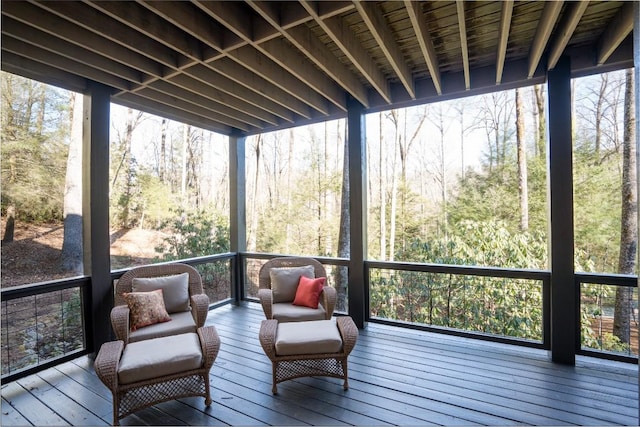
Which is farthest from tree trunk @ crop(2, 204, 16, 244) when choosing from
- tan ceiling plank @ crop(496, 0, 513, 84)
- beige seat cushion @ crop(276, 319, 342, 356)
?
tan ceiling plank @ crop(496, 0, 513, 84)

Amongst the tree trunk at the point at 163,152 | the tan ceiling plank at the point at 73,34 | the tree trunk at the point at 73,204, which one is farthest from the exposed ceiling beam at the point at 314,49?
the tree trunk at the point at 163,152

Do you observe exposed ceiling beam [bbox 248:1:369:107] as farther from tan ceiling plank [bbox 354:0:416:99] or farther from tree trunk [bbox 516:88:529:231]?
tree trunk [bbox 516:88:529:231]

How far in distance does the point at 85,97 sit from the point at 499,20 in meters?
4.27

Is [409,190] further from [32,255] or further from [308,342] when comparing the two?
[32,255]

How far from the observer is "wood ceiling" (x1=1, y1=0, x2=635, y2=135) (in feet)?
7.19

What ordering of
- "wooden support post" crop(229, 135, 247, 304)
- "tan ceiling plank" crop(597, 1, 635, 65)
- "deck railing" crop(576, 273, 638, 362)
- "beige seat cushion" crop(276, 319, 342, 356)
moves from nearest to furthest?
"tan ceiling plank" crop(597, 1, 635, 65)
"beige seat cushion" crop(276, 319, 342, 356)
"deck railing" crop(576, 273, 638, 362)
"wooden support post" crop(229, 135, 247, 304)

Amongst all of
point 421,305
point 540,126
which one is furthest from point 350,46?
point 540,126

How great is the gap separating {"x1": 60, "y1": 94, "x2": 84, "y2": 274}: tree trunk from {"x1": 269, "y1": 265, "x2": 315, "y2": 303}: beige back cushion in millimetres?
5479

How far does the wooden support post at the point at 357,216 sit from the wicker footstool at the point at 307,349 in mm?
1328

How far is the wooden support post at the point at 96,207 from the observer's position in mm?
3242

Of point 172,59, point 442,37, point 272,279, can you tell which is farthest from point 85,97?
point 442,37

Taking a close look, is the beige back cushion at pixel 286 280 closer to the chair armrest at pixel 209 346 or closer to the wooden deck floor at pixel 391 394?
the wooden deck floor at pixel 391 394

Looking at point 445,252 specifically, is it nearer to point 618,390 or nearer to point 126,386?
point 618,390

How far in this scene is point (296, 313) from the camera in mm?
3301
